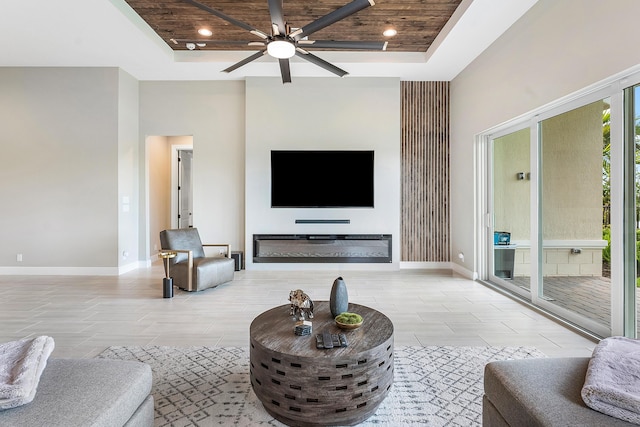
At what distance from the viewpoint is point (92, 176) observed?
18.1 ft

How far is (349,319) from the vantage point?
206cm

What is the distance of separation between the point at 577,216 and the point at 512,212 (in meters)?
1.12

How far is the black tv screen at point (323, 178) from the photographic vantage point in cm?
575

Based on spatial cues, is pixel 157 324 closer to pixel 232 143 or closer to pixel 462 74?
pixel 232 143

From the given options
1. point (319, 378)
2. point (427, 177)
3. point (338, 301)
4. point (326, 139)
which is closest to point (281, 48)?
point (338, 301)

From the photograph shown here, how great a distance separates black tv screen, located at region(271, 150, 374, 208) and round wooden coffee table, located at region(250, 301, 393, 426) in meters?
3.98

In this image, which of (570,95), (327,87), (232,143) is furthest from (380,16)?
(232,143)

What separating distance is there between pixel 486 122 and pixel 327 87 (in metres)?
2.63

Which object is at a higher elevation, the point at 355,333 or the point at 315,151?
the point at 315,151

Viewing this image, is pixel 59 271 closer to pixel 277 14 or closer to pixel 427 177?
pixel 277 14

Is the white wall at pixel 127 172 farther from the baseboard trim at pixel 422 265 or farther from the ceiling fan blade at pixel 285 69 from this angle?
the baseboard trim at pixel 422 265

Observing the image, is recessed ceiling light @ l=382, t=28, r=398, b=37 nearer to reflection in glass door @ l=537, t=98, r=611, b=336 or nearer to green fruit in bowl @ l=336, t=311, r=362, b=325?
reflection in glass door @ l=537, t=98, r=611, b=336

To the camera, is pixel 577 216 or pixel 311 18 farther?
pixel 311 18

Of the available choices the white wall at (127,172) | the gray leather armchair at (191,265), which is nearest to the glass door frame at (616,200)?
the gray leather armchair at (191,265)
